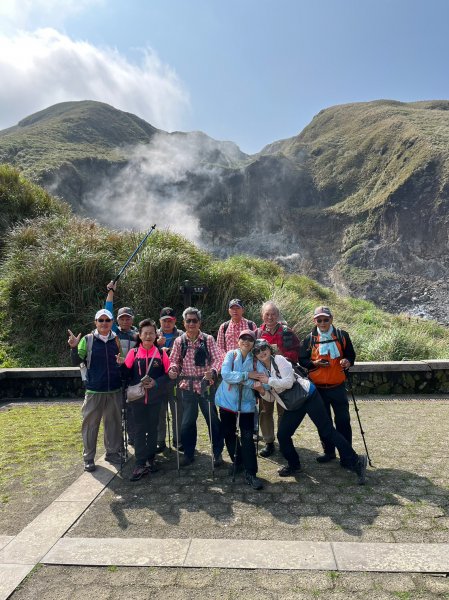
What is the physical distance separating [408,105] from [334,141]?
21113 mm

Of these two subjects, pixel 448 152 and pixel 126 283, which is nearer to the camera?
pixel 126 283

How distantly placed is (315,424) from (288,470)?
0.51 meters

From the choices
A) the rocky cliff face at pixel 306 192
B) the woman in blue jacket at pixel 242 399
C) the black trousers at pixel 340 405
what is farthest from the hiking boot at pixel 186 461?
the rocky cliff face at pixel 306 192

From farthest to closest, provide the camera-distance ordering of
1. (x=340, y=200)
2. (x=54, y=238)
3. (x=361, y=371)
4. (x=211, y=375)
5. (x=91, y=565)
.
Answer: 1. (x=340, y=200)
2. (x=54, y=238)
3. (x=361, y=371)
4. (x=211, y=375)
5. (x=91, y=565)

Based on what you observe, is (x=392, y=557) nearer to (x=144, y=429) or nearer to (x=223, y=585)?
(x=223, y=585)

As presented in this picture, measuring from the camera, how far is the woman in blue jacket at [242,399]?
4.12m

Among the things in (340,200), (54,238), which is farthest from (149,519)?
(340,200)

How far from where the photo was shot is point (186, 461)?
15.1 feet

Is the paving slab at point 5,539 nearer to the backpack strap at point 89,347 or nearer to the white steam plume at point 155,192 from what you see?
the backpack strap at point 89,347

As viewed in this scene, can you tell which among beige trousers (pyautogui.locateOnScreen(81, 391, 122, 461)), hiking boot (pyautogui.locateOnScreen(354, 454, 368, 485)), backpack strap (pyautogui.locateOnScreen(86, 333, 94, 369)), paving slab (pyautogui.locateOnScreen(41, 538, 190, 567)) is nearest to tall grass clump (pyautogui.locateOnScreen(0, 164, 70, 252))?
backpack strap (pyautogui.locateOnScreen(86, 333, 94, 369))

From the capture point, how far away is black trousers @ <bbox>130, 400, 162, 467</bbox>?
4.40 metres

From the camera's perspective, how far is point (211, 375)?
14.6 ft

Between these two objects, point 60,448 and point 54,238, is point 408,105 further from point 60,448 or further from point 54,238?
point 60,448

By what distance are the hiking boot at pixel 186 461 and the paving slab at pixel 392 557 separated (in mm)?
1939
